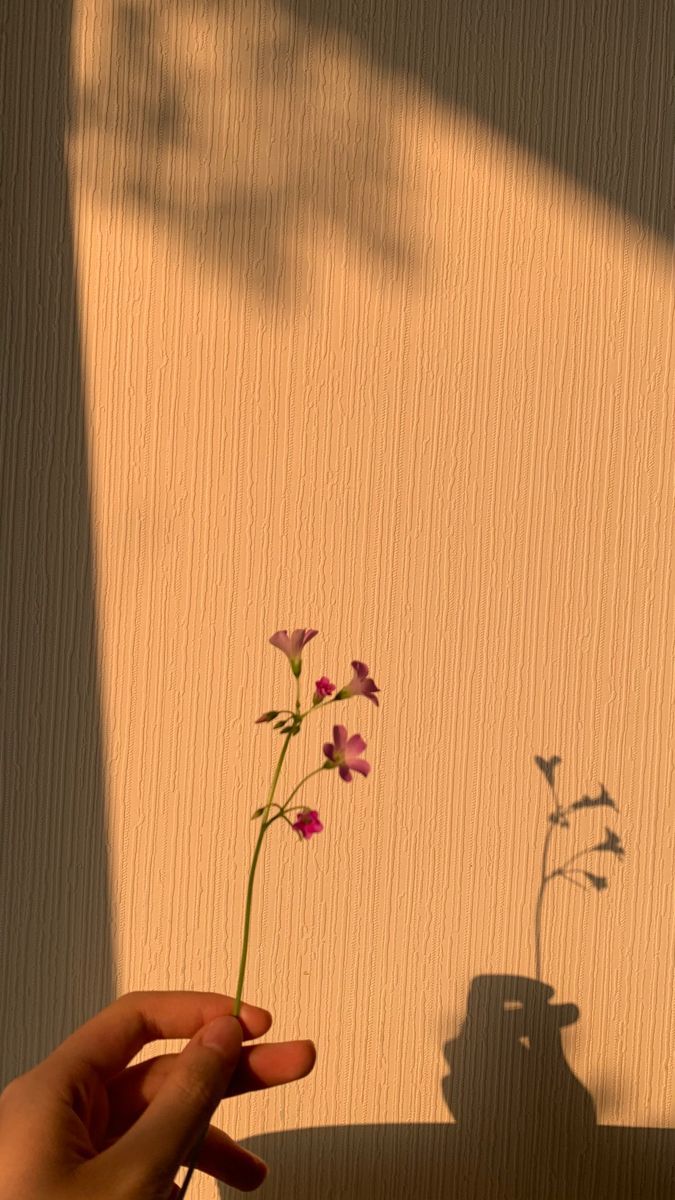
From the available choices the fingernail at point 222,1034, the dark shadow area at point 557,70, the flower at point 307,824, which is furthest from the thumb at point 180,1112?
the dark shadow area at point 557,70

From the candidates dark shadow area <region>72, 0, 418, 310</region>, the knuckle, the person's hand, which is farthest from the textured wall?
the knuckle

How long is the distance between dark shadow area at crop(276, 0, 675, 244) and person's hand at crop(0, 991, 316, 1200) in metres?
0.68

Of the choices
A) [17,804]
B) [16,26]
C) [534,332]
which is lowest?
[17,804]

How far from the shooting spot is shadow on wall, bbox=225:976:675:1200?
0.96 metres

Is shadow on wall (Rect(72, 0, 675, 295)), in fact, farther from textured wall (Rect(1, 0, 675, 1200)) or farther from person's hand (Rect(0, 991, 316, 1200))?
person's hand (Rect(0, 991, 316, 1200))

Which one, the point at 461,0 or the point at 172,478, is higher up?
the point at 461,0

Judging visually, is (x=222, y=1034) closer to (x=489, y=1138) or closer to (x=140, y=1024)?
(x=140, y=1024)

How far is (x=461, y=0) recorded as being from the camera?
3.01 feet

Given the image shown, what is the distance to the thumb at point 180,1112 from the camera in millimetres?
572

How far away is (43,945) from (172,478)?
0.38 meters

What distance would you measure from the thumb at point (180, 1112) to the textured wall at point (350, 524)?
282 mm

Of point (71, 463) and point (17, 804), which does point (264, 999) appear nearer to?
point (17, 804)

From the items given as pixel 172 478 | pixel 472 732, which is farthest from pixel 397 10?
pixel 472 732

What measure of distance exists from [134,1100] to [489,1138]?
0.38 meters
